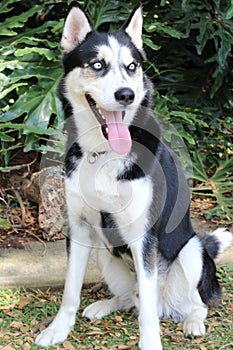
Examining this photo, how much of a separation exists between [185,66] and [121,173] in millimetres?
3637

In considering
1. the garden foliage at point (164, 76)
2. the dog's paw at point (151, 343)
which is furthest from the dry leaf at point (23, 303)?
the garden foliage at point (164, 76)

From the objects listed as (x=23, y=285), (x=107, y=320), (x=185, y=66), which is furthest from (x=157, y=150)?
(x=185, y=66)

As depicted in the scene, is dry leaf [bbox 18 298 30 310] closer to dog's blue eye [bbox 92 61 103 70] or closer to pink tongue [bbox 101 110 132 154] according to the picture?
pink tongue [bbox 101 110 132 154]

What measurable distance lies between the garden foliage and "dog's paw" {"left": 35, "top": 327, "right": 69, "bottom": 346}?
1.71m

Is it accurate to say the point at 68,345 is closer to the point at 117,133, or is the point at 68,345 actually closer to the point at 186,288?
the point at 186,288

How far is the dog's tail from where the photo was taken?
4.11 meters

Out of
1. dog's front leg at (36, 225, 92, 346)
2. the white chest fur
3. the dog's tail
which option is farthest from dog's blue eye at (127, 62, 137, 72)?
the dog's tail

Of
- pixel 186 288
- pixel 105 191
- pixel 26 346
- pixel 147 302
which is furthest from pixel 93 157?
pixel 26 346

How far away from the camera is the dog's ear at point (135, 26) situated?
3529 millimetres

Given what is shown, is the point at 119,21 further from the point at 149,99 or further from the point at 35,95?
the point at 149,99

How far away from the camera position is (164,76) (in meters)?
6.49

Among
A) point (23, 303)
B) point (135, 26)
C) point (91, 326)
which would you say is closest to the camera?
point (135, 26)

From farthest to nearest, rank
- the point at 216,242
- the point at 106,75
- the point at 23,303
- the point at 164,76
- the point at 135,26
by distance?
the point at 164,76 < the point at 216,242 < the point at 23,303 < the point at 135,26 < the point at 106,75

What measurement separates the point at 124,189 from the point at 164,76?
3.36 m
